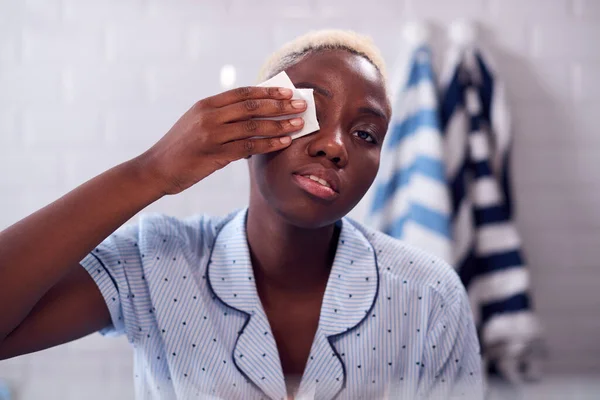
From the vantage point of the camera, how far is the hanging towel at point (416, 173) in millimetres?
1438

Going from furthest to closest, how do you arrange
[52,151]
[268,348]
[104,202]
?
1. [52,151]
2. [268,348]
3. [104,202]

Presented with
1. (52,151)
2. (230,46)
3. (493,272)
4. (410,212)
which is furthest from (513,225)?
(52,151)

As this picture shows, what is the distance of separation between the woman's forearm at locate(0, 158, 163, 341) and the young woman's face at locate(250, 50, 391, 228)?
0.57ft

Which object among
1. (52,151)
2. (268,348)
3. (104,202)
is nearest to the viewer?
(104,202)

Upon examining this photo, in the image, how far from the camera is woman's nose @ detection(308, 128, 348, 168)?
2.68 feet

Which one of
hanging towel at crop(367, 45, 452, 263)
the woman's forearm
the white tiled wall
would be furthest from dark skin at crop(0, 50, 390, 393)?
the white tiled wall

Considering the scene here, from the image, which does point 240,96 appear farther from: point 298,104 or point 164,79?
point 164,79

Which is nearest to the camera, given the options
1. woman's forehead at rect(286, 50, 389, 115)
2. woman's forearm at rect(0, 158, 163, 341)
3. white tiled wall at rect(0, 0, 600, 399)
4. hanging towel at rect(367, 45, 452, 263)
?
woman's forearm at rect(0, 158, 163, 341)

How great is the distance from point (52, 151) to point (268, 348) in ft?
3.27

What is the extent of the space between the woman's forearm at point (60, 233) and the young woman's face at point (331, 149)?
18 centimetres

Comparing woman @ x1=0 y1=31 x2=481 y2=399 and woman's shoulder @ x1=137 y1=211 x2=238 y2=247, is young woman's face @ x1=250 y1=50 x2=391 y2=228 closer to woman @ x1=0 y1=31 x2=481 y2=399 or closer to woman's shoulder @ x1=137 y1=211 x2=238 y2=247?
woman @ x1=0 y1=31 x2=481 y2=399

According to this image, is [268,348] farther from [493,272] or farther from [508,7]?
[508,7]

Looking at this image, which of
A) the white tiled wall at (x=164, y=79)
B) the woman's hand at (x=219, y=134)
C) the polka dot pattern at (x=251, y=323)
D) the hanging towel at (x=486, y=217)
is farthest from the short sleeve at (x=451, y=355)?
the white tiled wall at (x=164, y=79)

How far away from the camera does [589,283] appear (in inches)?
65.0
